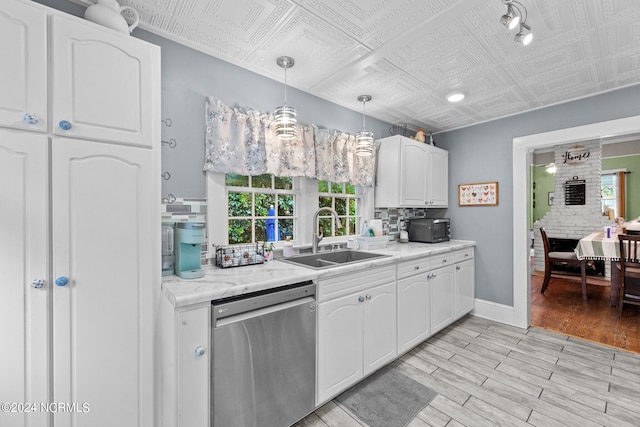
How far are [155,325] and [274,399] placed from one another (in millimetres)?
777

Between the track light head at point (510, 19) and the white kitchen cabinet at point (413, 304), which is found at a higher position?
the track light head at point (510, 19)

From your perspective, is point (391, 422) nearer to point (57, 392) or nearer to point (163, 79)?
point (57, 392)

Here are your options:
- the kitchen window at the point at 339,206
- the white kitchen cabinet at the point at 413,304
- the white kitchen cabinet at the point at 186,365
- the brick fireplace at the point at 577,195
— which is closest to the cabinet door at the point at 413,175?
the kitchen window at the point at 339,206

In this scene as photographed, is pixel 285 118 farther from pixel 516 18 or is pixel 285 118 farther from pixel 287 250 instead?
pixel 516 18

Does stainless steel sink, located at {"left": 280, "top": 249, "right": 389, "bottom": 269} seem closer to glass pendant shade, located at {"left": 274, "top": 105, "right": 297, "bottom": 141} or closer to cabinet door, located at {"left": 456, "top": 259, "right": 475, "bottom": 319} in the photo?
glass pendant shade, located at {"left": 274, "top": 105, "right": 297, "bottom": 141}

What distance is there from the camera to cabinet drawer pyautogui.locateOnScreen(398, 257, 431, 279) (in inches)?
97.0

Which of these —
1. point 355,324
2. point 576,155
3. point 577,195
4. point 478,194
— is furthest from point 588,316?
point 355,324

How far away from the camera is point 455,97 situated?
2729 millimetres

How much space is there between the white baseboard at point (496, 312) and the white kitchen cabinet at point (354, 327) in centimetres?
174

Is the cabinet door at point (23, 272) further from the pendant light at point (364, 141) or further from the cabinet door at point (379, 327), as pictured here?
the pendant light at point (364, 141)

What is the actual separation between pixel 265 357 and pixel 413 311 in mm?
1545

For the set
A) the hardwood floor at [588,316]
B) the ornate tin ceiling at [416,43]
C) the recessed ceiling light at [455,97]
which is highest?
the ornate tin ceiling at [416,43]

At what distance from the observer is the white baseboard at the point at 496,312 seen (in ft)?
10.6

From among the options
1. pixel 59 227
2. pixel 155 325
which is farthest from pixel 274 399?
pixel 59 227
